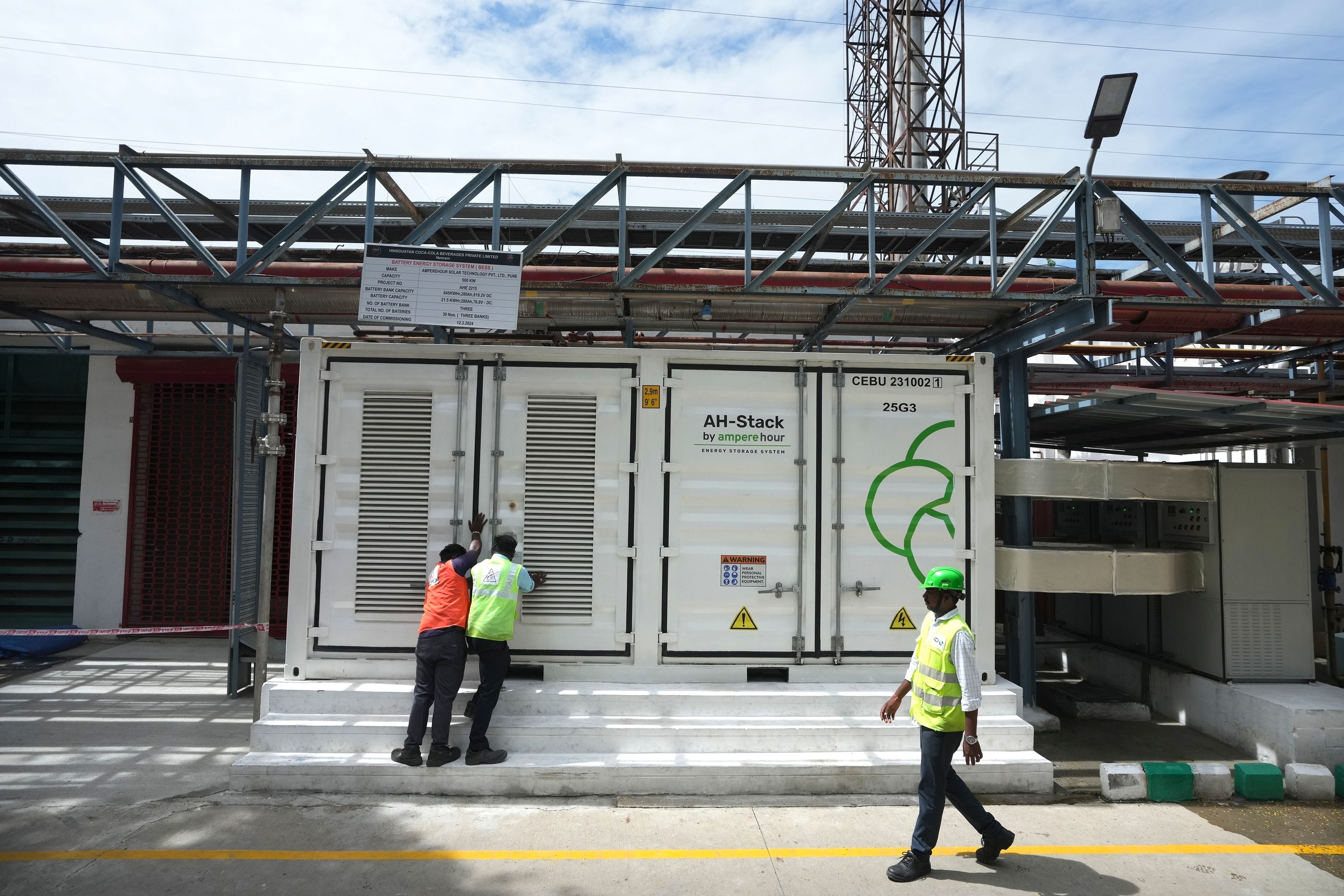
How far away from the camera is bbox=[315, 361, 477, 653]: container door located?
6.07m

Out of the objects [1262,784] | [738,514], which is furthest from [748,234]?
[1262,784]

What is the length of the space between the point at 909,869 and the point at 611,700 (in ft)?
7.87

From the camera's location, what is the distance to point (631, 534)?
242 inches

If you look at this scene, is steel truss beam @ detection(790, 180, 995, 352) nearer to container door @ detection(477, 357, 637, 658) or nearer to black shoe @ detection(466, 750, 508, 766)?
container door @ detection(477, 357, 637, 658)

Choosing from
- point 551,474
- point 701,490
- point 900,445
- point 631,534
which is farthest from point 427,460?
point 900,445

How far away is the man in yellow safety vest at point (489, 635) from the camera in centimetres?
546

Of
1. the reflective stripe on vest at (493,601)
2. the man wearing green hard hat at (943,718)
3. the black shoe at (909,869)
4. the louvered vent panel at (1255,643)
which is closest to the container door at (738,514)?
the reflective stripe on vest at (493,601)

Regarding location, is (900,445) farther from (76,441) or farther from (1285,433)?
(76,441)

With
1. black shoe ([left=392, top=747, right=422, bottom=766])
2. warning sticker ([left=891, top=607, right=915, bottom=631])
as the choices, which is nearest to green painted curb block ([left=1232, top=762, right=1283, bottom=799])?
warning sticker ([left=891, top=607, right=915, bottom=631])

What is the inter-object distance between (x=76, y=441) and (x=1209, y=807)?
13.1 metres

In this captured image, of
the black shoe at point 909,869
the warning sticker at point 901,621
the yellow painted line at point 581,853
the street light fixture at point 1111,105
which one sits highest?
the street light fixture at point 1111,105

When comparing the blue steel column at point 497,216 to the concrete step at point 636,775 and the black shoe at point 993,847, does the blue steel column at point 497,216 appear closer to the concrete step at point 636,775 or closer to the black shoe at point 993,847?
the concrete step at point 636,775

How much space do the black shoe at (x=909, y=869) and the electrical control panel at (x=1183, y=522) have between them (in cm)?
454

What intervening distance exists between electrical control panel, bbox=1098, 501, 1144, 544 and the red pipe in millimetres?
2085
